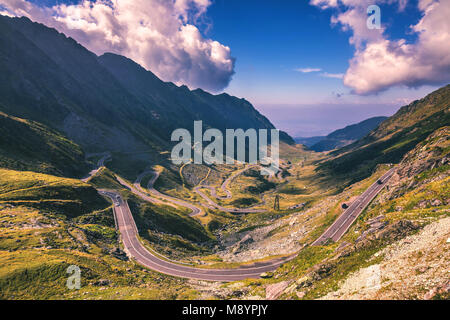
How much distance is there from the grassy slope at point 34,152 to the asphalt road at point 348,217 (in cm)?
14404

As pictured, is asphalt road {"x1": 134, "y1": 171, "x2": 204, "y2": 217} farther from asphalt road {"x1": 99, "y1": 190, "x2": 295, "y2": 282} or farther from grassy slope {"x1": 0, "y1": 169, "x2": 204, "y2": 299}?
asphalt road {"x1": 99, "y1": 190, "x2": 295, "y2": 282}

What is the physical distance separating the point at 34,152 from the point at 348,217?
577 ft

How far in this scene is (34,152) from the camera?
125438mm

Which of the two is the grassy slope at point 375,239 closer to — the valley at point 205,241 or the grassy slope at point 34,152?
the valley at point 205,241

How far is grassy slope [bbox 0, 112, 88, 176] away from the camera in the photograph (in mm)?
108812

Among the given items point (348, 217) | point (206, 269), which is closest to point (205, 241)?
point (206, 269)

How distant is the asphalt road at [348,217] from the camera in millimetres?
68125

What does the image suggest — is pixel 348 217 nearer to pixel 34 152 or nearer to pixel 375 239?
pixel 375 239

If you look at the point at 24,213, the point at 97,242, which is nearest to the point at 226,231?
the point at 97,242

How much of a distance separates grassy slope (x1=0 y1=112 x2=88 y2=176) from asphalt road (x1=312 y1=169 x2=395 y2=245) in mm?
144043

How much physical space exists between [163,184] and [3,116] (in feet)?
377

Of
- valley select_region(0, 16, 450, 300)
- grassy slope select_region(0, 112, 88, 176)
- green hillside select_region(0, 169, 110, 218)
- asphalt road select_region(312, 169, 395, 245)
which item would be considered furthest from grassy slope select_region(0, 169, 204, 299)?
asphalt road select_region(312, 169, 395, 245)

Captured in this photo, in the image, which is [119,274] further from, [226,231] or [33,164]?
[33,164]
